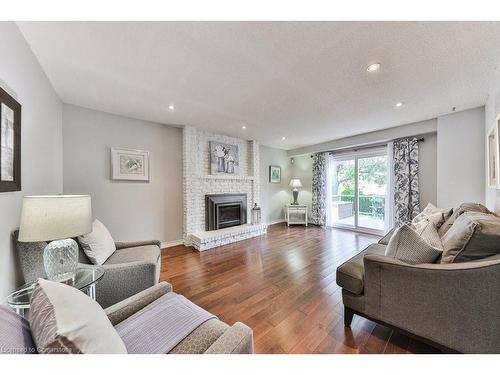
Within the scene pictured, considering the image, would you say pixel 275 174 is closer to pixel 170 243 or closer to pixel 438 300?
pixel 170 243

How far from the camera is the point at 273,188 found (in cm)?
570

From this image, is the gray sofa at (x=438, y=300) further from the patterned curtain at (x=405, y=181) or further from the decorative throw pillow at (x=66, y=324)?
the patterned curtain at (x=405, y=181)

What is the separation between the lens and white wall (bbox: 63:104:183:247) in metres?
2.72

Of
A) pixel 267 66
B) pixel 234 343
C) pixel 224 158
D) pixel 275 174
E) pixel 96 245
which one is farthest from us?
pixel 275 174

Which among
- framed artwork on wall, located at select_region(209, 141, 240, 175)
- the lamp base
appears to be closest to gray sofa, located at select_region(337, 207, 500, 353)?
the lamp base

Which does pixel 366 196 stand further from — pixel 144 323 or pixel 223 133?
pixel 144 323

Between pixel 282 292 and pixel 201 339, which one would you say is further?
pixel 282 292

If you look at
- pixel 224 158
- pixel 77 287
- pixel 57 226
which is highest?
pixel 224 158

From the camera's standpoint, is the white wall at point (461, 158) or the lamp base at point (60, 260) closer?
the lamp base at point (60, 260)

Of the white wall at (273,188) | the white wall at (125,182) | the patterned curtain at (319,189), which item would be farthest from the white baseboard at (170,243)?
the patterned curtain at (319,189)

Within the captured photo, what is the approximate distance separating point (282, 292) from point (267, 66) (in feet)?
7.59

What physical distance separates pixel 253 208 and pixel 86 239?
3.34 metres

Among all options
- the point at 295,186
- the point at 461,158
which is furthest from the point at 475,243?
the point at 295,186

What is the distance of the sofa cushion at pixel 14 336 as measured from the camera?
1.81 ft
